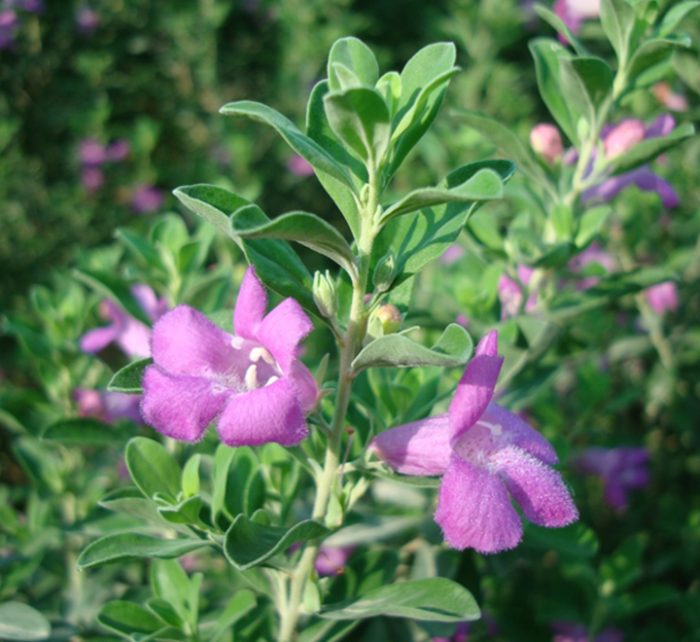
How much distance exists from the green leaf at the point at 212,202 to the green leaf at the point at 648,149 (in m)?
0.91

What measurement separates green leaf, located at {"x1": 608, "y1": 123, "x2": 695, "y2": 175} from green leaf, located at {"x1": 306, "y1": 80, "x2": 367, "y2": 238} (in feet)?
2.44

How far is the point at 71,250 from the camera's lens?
4301 millimetres

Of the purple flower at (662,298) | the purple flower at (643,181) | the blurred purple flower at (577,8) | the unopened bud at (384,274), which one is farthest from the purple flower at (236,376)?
the purple flower at (662,298)

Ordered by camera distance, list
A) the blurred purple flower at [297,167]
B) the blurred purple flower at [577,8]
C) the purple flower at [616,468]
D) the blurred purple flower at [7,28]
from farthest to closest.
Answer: the blurred purple flower at [297,167] < the blurred purple flower at [7,28] < the purple flower at [616,468] < the blurred purple flower at [577,8]

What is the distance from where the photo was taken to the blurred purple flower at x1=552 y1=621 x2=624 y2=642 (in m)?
2.36

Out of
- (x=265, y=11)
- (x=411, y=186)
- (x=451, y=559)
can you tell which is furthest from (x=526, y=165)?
(x=265, y=11)

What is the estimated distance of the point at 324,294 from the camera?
1.20 meters

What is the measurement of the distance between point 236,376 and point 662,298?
7.24 ft

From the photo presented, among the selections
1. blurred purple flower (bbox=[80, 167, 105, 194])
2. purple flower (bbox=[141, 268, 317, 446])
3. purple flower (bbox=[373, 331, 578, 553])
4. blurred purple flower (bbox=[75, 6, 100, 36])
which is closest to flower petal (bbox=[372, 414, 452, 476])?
purple flower (bbox=[373, 331, 578, 553])

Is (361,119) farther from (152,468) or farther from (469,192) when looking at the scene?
(152,468)

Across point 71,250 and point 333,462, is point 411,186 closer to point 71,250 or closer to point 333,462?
point 71,250

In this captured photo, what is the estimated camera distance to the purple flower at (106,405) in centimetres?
229

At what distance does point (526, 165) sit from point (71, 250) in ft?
9.91

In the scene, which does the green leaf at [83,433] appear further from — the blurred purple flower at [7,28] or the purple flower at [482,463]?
the blurred purple flower at [7,28]
